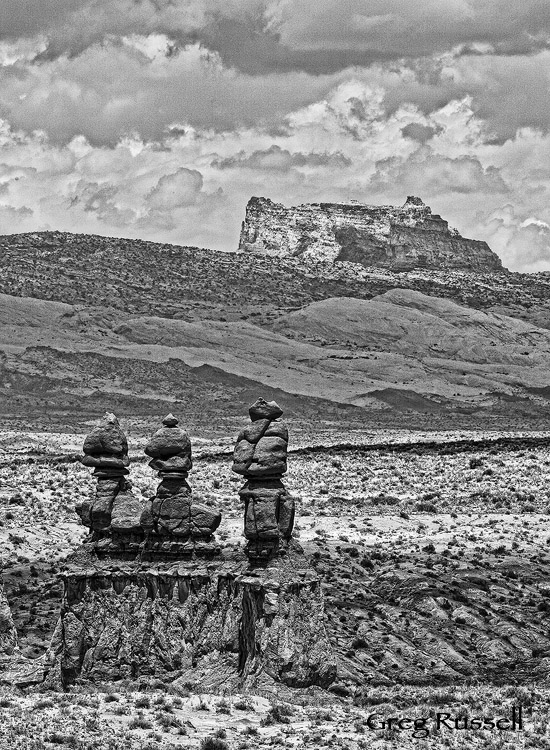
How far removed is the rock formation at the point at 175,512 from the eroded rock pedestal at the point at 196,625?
1.14 ft

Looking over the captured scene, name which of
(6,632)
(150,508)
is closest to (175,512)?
(150,508)

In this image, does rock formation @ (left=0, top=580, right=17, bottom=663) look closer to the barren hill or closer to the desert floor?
the desert floor

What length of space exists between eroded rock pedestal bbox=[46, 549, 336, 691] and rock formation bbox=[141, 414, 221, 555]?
35 centimetres

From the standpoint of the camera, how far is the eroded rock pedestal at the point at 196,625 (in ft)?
72.2

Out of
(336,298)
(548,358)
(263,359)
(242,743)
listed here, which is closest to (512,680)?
(242,743)

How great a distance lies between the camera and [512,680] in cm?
2880

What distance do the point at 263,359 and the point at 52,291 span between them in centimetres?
3233

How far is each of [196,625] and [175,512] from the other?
5.71 feet

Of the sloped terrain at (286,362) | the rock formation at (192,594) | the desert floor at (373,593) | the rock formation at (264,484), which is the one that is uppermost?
the sloped terrain at (286,362)

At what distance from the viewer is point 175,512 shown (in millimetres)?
23812

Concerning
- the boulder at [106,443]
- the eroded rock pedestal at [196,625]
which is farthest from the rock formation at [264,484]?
the boulder at [106,443]

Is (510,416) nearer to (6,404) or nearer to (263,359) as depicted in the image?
(263,359)

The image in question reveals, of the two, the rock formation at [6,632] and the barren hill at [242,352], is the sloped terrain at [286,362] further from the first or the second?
the rock formation at [6,632]

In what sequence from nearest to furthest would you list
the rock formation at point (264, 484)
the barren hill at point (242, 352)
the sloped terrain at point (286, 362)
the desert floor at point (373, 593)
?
the desert floor at point (373, 593) → the rock formation at point (264, 484) → the sloped terrain at point (286, 362) → the barren hill at point (242, 352)
